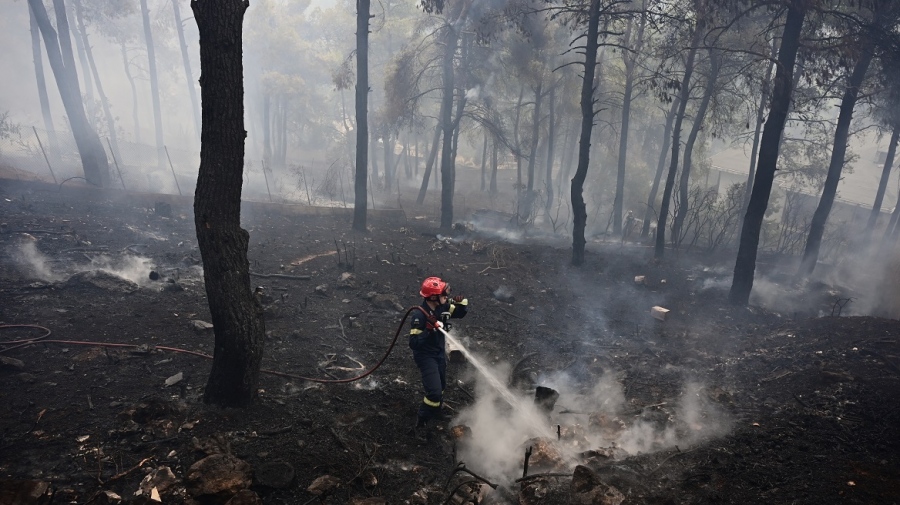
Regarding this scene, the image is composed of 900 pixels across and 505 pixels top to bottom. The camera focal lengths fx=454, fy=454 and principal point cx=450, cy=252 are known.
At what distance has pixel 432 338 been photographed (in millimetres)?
5969

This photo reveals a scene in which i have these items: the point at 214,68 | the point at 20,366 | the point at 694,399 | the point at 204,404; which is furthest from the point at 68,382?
the point at 694,399

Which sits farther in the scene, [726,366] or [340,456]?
[726,366]

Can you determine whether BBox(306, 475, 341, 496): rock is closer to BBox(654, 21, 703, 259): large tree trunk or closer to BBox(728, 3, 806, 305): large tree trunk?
BBox(728, 3, 806, 305): large tree trunk

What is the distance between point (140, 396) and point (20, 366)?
1.75 m

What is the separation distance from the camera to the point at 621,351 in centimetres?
914

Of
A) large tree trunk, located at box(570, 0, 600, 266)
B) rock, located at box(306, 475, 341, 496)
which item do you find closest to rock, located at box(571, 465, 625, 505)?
rock, located at box(306, 475, 341, 496)

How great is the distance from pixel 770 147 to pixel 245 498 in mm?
12957

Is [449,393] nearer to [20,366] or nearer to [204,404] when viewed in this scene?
[204,404]

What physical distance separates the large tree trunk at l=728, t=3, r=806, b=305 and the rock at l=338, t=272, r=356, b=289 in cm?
1004

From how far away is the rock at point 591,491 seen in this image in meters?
4.35

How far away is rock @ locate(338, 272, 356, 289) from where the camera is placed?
11.1 m

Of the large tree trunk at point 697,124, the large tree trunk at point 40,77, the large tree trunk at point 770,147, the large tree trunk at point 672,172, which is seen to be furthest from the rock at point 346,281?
the large tree trunk at point 40,77

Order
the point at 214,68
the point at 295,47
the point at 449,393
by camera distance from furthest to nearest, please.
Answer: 1. the point at 295,47
2. the point at 449,393
3. the point at 214,68

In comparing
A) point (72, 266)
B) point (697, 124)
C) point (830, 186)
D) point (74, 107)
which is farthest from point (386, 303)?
point (74, 107)
